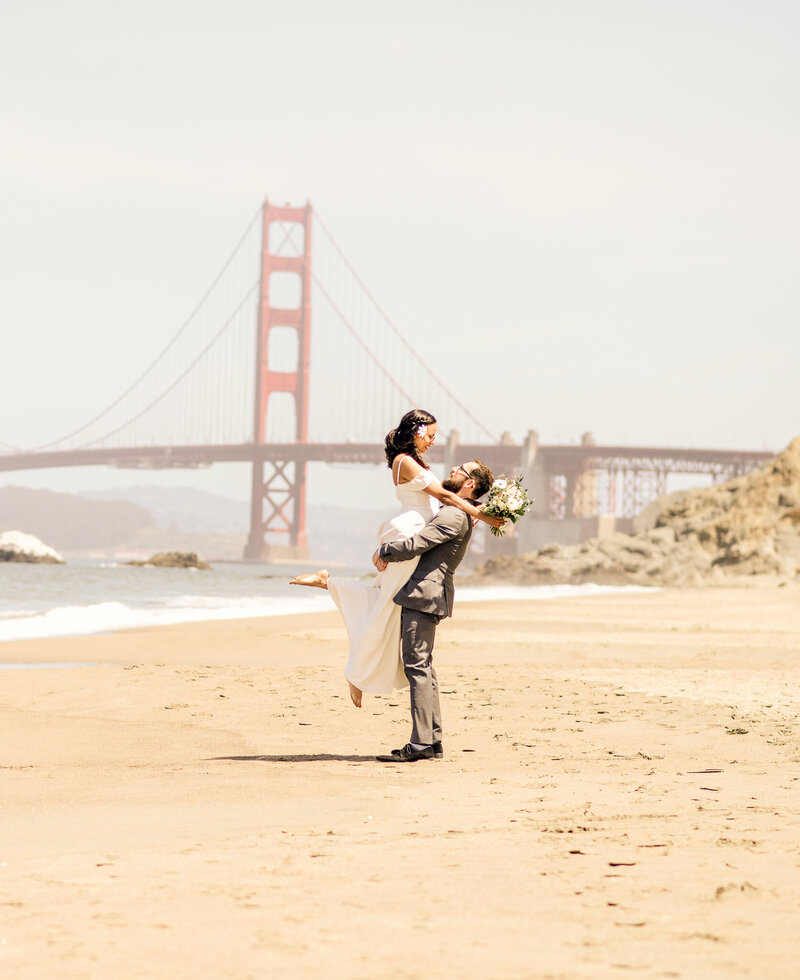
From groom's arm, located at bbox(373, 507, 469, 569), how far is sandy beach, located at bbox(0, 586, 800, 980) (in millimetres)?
801

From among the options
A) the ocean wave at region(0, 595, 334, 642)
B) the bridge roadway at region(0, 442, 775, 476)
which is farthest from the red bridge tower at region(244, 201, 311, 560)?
the ocean wave at region(0, 595, 334, 642)

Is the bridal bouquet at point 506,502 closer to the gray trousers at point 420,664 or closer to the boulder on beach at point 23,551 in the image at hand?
the gray trousers at point 420,664

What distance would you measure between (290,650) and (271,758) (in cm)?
512

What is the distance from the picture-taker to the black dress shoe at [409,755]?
15.5 ft

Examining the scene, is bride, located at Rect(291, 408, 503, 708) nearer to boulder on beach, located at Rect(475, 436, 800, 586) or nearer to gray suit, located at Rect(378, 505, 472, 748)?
gray suit, located at Rect(378, 505, 472, 748)

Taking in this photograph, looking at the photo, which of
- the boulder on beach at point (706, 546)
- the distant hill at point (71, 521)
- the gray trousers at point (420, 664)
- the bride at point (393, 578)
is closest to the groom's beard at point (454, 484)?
the bride at point (393, 578)

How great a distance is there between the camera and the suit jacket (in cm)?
479

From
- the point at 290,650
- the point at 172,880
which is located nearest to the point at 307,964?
the point at 172,880

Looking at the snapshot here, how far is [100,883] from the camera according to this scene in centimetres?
270

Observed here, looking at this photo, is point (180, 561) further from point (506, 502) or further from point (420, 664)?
point (420, 664)

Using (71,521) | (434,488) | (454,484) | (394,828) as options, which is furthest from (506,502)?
(71,521)

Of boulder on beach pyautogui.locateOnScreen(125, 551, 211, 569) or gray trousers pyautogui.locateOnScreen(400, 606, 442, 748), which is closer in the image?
gray trousers pyautogui.locateOnScreen(400, 606, 442, 748)

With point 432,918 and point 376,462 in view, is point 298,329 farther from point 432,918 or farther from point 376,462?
point 432,918

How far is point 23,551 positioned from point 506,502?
5057cm
